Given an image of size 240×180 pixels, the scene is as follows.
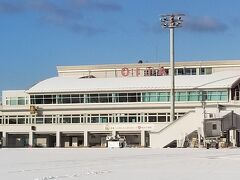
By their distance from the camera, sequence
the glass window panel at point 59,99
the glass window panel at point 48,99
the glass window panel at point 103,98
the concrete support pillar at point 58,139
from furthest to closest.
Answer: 1. the glass window panel at point 48,99
2. the glass window panel at point 59,99
3. the glass window panel at point 103,98
4. the concrete support pillar at point 58,139

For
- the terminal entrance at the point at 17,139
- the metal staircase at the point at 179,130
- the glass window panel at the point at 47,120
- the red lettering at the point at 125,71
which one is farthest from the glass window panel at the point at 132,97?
the terminal entrance at the point at 17,139

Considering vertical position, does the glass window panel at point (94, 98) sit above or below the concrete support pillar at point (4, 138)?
above

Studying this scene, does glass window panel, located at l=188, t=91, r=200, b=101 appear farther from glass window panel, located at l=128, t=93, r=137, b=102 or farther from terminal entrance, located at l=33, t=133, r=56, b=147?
terminal entrance, located at l=33, t=133, r=56, b=147

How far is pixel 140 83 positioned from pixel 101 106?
306 inches

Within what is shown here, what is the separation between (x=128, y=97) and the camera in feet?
316

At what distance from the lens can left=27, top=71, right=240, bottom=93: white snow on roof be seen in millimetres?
93938

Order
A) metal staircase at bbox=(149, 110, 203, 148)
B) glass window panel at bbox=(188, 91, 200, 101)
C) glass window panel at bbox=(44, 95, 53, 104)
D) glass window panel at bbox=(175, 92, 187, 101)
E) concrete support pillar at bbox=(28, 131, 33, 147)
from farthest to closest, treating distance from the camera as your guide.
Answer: glass window panel at bbox=(44, 95, 53, 104) < concrete support pillar at bbox=(28, 131, 33, 147) < glass window panel at bbox=(175, 92, 187, 101) < glass window panel at bbox=(188, 91, 200, 101) < metal staircase at bbox=(149, 110, 203, 148)

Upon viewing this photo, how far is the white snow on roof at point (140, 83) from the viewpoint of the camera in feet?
308

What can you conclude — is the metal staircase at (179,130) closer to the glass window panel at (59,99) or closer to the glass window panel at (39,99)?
the glass window panel at (59,99)

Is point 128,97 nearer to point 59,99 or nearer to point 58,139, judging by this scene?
point 59,99

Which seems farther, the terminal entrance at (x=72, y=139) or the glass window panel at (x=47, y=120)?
the glass window panel at (x=47, y=120)

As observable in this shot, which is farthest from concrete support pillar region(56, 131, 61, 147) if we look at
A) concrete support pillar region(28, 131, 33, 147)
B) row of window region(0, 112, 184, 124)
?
concrete support pillar region(28, 131, 33, 147)

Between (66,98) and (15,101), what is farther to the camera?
(15,101)

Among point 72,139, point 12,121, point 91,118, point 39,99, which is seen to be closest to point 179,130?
point 91,118
